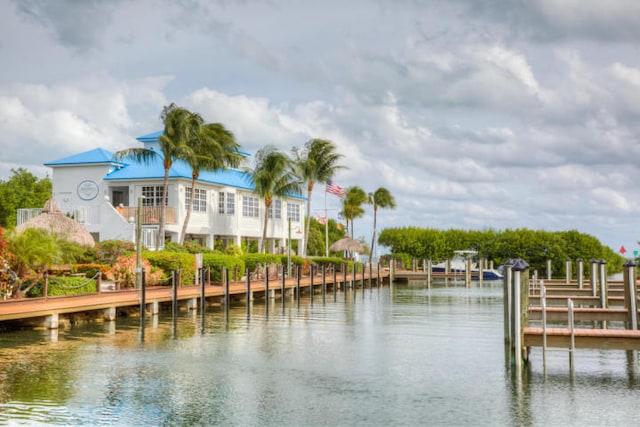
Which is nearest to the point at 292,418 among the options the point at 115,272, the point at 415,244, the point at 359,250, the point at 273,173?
the point at 115,272

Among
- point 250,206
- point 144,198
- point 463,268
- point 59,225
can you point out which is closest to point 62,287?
point 59,225

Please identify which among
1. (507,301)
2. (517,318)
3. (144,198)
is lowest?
(517,318)

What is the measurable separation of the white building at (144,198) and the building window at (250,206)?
13cm

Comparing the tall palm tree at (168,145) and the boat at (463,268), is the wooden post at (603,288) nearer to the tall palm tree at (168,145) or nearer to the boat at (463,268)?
the tall palm tree at (168,145)

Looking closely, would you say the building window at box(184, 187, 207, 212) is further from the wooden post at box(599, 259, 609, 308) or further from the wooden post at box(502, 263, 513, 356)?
the wooden post at box(502, 263, 513, 356)

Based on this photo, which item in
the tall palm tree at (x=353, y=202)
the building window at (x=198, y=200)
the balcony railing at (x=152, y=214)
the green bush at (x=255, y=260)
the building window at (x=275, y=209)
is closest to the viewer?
the green bush at (x=255, y=260)

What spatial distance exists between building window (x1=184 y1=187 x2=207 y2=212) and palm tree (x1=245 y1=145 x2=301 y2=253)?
507 cm

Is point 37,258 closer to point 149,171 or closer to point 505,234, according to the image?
point 149,171

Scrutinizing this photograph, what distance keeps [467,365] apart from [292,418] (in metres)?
6.30

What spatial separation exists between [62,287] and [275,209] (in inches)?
1318

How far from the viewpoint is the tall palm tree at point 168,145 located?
147 feet

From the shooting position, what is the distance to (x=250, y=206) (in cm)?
5612

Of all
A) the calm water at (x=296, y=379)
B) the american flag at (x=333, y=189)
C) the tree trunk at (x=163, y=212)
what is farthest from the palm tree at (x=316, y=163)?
the calm water at (x=296, y=379)

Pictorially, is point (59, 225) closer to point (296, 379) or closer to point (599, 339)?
point (296, 379)
